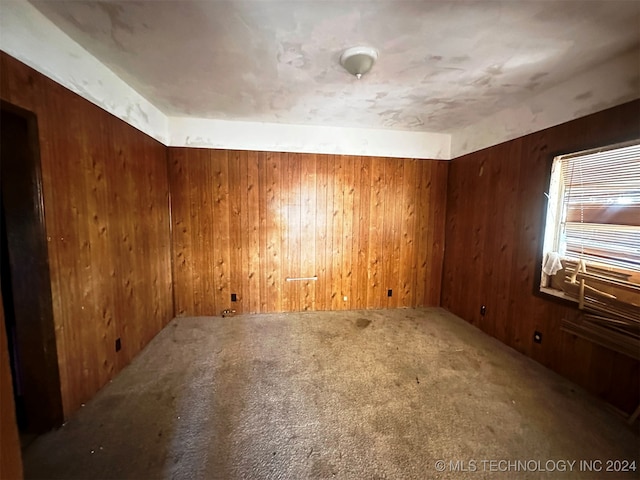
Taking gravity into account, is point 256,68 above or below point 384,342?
above

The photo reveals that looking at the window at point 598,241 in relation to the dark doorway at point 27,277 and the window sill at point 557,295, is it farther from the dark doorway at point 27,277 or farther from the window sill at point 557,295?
the dark doorway at point 27,277

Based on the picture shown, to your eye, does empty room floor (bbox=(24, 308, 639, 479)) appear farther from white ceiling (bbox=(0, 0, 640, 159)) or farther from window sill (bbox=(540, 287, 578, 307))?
white ceiling (bbox=(0, 0, 640, 159))

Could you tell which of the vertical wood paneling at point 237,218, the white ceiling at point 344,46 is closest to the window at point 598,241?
the white ceiling at point 344,46

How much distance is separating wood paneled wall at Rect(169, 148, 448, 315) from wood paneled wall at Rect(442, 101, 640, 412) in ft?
1.28

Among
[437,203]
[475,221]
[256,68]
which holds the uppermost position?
[256,68]

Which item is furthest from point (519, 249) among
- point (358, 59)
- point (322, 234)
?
point (358, 59)

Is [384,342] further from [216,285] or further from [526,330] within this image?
[216,285]

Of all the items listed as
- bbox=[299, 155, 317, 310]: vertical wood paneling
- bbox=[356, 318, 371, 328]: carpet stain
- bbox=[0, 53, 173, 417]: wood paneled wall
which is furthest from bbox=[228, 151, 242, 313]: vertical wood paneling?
bbox=[356, 318, 371, 328]: carpet stain

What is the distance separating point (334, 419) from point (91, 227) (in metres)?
2.17

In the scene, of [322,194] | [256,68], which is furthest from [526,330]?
[256,68]

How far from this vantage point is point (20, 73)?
1398 millimetres

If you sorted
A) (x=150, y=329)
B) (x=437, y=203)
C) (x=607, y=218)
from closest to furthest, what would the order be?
(x=607, y=218) < (x=150, y=329) < (x=437, y=203)

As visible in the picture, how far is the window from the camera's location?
181cm

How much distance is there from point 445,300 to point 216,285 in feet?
10.2
